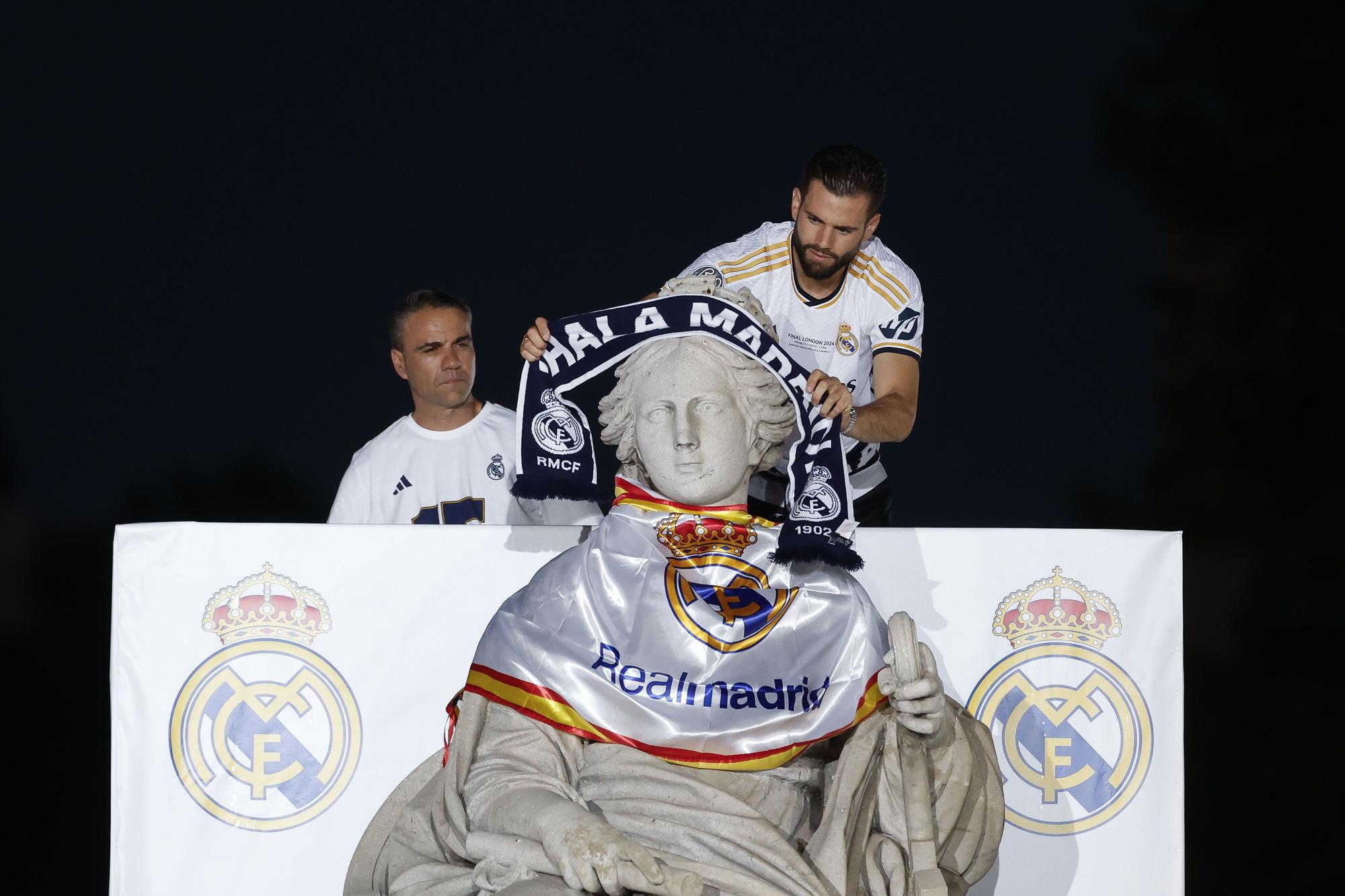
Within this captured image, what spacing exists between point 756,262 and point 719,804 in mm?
1836

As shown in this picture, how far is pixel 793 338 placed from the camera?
4461 millimetres

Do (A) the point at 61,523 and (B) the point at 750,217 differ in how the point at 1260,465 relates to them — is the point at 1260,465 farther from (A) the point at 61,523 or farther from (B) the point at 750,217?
(A) the point at 61,523

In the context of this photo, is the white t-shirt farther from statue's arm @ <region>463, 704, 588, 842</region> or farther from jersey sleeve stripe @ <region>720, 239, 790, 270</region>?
statue's arm @ <region>463, 704, 588, 842</region>

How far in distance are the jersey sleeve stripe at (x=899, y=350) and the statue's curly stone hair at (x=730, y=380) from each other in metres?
0.99

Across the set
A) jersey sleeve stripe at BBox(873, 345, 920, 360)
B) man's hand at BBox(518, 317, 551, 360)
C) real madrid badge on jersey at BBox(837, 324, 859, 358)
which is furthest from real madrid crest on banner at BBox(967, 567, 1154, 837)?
man's hand at BBox(518, 317, 551, 360)

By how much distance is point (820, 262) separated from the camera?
170 inches

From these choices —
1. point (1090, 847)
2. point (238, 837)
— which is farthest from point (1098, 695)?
point (238, 837)

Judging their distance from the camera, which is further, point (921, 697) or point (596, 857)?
point (921, 697)

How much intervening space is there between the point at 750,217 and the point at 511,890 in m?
3.37

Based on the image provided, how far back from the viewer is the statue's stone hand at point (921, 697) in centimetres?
294

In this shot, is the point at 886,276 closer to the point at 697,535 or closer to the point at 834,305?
the point at 834,305

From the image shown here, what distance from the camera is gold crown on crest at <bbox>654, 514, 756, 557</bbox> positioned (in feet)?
10.9

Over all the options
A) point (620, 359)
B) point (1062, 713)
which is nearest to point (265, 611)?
point (620, 359)

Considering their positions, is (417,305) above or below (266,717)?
above
